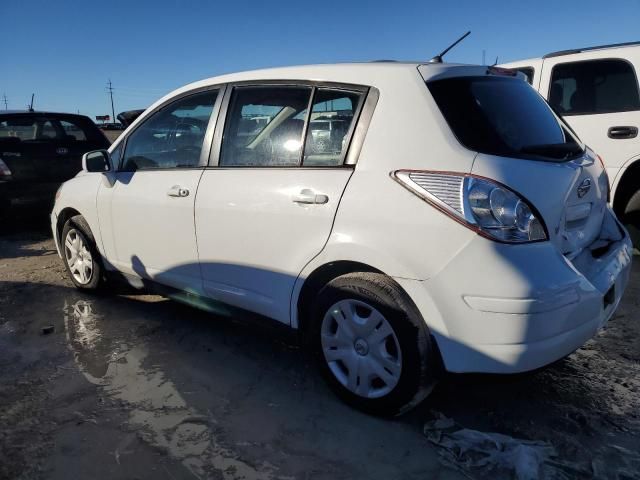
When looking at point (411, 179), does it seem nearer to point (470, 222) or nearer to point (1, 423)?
point (470, 222)

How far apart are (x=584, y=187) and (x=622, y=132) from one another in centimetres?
295

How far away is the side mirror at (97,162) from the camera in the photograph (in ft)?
12.9

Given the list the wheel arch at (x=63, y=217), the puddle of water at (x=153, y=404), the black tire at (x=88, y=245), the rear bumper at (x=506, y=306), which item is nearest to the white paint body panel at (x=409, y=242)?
the rear bumper at (x=506, y=306)

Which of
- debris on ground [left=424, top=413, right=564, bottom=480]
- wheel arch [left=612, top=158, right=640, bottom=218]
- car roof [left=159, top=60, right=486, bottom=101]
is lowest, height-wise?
debris on ground [left=424, top=413, right=564, bottom=480]

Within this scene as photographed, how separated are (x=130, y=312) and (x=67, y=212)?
1.10 m

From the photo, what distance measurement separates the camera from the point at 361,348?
2.58 meters

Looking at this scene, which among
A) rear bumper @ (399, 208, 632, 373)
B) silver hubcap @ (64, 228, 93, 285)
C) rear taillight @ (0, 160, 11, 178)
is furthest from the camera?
rear taillight @ (0, 160, 11, 178)

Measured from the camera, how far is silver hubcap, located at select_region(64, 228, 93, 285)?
4.40 meters

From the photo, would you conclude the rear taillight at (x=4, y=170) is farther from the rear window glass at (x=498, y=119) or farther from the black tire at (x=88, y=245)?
the rear window glass at (x=498, y=119)

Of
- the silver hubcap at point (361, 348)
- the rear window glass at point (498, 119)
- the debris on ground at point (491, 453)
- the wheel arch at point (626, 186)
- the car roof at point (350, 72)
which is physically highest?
the car roof at point (350, 72)

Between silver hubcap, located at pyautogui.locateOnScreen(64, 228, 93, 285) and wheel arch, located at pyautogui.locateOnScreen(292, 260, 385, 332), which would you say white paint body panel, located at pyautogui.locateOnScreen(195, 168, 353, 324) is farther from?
silver hubcap, located at pyautogui.locateOnScreen(64, 228, 93, 285)

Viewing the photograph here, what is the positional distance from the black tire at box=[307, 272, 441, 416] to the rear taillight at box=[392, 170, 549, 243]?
1.43 ft

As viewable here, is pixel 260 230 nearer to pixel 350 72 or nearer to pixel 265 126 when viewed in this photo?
pixel 265 126

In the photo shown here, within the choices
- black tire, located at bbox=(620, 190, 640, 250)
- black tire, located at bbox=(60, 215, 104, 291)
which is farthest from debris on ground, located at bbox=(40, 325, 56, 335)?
black tire, located at bbox=(620, 190, 640, 250)
